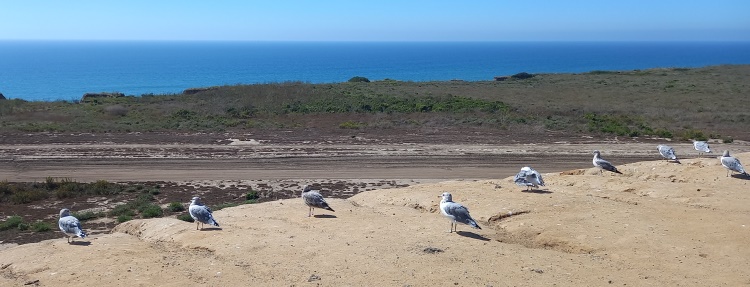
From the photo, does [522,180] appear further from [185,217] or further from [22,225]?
[22,225]

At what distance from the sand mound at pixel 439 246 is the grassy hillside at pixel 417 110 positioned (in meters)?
28.0

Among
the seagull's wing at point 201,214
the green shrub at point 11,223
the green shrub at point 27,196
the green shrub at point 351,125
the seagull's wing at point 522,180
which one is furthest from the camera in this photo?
the green shrub at point 351,125

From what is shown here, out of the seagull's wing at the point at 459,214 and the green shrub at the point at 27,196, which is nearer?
the seagull's wing at the point at 459,214

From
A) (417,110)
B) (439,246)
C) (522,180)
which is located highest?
(522,180)

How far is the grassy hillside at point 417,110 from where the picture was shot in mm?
47688

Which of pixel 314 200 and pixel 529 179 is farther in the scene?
pixel 529 179

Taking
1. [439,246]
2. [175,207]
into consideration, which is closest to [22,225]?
[175,207]

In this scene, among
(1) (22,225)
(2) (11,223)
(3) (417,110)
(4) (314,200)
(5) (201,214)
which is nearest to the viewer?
(5) (201,214)

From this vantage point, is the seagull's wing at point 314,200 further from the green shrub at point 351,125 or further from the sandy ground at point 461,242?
the green shrub at point 351,125

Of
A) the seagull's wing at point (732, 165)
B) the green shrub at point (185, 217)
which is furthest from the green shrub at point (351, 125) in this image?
the seagull's wing at point (732, 165)

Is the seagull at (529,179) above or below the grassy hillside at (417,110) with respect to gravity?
above

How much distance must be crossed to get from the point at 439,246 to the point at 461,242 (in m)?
0.69

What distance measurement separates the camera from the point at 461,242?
14812 millimetres

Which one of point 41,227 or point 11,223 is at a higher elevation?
point 41,227
